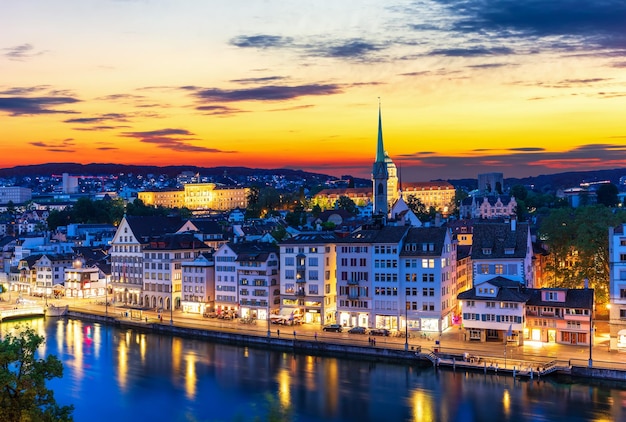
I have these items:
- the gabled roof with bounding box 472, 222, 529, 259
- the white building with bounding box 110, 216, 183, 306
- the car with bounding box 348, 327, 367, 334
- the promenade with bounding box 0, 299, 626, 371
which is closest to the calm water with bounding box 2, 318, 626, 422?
the promenade with bounding box 0, 299, 626, 371

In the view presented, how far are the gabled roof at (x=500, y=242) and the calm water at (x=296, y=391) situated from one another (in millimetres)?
13771

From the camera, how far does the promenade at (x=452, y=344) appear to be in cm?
4562

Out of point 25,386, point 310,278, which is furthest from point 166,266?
point 25,386

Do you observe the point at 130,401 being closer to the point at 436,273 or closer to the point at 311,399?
the point at 311,399

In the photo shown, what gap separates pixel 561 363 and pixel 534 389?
3.49 meters

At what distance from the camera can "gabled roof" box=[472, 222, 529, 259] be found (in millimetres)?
56750

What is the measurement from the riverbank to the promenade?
7cm

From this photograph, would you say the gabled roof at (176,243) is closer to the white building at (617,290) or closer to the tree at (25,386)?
the white building at (617,290)

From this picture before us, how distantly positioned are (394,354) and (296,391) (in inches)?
348

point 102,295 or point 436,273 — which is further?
point 102,295

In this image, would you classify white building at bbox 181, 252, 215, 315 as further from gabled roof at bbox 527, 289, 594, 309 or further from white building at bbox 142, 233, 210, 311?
gabled roof at bbox 527, 289, 594, 309

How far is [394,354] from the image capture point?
164 feet

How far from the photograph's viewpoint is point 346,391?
144 ft

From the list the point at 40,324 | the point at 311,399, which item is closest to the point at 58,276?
the point at 40,324
